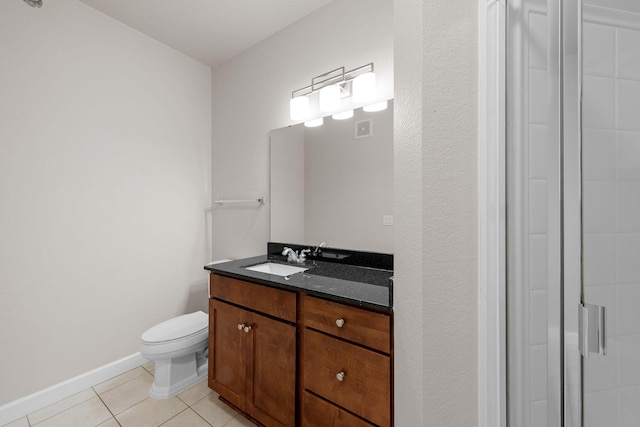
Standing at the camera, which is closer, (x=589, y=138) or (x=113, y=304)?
(x=589, y=138)

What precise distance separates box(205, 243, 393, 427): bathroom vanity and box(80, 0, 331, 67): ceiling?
5.89 ft

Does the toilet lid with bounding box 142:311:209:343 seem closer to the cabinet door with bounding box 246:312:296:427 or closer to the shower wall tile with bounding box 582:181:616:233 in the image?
the cabinet door with bounding box 246:312:296:427

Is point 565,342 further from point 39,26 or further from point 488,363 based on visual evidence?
point 39,26

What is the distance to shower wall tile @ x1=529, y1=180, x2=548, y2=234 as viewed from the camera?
67 centimetres

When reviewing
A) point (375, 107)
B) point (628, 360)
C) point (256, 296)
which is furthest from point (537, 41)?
point (256, 296)

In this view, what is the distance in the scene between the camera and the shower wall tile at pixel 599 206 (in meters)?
0.63

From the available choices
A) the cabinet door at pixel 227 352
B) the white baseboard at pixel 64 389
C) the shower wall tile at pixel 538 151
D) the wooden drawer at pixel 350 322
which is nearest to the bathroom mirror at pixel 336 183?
the wooden drawer at pixel 350 322

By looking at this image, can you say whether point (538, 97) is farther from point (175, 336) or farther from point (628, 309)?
point (175, 336)

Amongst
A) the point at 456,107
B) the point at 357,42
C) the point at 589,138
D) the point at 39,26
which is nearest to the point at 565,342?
the point at 589,138

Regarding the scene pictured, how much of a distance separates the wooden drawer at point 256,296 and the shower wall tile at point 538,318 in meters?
0.92

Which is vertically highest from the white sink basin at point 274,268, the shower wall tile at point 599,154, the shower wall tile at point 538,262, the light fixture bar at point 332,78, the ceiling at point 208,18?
the ceiling at point 208,18

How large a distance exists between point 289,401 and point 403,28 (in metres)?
1.63

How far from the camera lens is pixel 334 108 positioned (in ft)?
6.02

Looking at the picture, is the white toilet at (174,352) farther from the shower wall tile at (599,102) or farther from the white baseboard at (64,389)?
the shower wall tile at (599,102)
